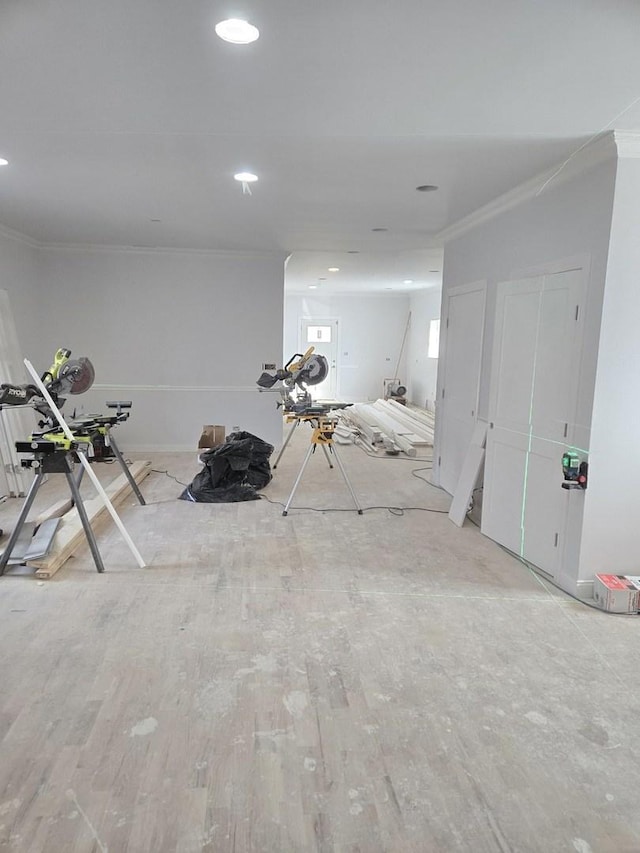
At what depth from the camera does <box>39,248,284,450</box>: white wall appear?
6633 millimetres

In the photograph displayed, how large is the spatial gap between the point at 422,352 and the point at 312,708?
9.63m

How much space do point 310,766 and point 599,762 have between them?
1013 mm

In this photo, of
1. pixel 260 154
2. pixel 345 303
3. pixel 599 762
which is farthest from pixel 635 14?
pixel 345 303

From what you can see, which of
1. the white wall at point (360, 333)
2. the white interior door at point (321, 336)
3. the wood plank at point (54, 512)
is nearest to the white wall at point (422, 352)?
the white wall at point (360, 333)

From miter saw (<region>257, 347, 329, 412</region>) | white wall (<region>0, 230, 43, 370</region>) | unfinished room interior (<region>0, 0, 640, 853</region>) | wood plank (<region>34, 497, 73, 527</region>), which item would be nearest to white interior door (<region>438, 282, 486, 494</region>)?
unfinished room interior (<region>0, 0, 640, 853</region>)

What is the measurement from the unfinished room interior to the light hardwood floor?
0.04 ft

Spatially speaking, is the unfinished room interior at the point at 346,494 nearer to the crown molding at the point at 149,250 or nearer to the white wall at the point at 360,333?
the crown molding at the point at 149,250

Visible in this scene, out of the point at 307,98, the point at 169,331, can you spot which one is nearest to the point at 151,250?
the point at 169,331

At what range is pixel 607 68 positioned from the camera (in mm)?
2062

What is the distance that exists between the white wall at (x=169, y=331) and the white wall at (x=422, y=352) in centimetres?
445

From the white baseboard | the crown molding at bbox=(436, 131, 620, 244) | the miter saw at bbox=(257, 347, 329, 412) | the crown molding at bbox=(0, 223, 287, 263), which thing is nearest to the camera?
the crown molding at bbox=(436, 131, 620, 244)

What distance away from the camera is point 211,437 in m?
6.64

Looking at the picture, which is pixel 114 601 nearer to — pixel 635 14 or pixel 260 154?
pixel 260 154

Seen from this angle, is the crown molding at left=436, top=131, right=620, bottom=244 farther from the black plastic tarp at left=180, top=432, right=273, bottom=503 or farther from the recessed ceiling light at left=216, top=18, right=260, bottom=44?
the black plastic tarp at left=180, top=432, right=273, bottom=503
